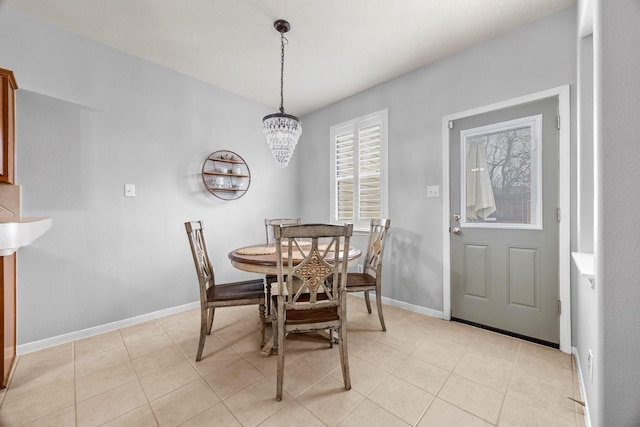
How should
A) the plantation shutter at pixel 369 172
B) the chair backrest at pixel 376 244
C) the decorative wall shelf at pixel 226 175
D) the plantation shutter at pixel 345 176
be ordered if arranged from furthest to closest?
the plantation shutter at pixel 345 176 → the plantation shutter at pixel 369 172 → the decorative wall shelf at pixel 226 175 → the chair backrest at pixel 376 244

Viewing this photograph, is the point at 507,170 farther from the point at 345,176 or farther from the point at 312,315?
the point at 312,315

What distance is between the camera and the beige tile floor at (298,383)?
4.57 feet

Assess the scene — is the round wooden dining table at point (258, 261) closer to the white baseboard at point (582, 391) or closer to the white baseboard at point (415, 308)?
the white baseboard at point (415, 308)

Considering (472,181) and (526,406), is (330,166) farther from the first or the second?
(526,406)

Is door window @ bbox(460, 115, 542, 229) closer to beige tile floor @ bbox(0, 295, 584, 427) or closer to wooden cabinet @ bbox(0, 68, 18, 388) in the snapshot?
beige tile floor @ bbox(0, 295, 584, 427)

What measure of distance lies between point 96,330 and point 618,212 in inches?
140

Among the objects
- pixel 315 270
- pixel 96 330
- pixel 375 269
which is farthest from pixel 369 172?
pixel 96 330

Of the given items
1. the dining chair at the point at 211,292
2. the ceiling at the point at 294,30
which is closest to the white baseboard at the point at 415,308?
the dining chair at the point at 211,292

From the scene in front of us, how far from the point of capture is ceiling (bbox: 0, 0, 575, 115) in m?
1.99

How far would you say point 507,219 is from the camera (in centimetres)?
231

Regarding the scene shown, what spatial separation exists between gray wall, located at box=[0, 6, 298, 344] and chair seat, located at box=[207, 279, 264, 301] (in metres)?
1.09

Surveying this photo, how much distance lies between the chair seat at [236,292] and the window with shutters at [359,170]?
1726 mm

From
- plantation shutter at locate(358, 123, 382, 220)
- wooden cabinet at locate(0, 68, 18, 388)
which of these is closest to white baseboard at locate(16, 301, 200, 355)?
wooden cabinet at locate(0, 68, 18, 388)

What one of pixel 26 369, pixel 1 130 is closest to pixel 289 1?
pixel 1 130
